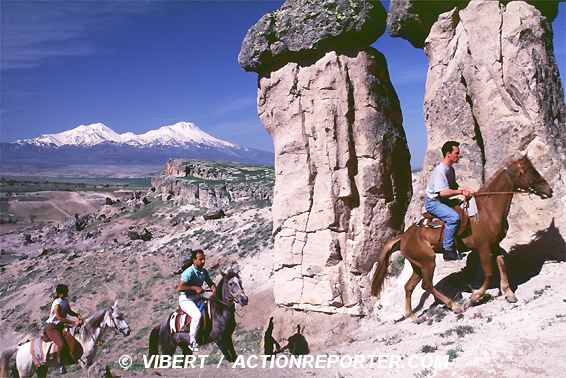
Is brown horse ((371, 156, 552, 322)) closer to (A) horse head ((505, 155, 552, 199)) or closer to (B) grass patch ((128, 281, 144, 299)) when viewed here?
(A) horse head ((505, 155, 552, 199))

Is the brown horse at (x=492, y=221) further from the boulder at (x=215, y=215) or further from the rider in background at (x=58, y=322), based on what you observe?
the boulder at (x=215, y=215)

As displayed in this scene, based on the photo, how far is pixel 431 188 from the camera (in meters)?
10.5

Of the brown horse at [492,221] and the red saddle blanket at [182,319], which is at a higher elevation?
the brown horse at [492,221]

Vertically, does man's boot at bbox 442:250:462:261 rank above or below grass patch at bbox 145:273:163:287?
above

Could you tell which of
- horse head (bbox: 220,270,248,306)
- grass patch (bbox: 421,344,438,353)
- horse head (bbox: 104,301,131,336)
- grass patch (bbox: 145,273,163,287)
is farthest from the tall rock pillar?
grass patch (bbox: 145,273,163,287)

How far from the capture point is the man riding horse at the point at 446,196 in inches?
400

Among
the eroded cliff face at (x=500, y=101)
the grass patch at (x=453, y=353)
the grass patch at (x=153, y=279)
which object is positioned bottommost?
the grass patch at (x=153, y=279)

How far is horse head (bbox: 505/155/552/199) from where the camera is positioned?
379 inches

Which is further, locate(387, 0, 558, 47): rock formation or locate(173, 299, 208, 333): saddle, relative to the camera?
locate(387, 0, 558, 47): rock formation

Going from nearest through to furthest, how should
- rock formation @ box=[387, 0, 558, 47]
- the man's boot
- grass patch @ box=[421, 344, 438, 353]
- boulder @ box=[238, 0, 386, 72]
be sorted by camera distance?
grass patch @ box=[421, 344, 438, 353]
the man's boot
rock formation @ box=[387, 0, 558, 47]
boulder @ box=[238, 0, 386, 72]

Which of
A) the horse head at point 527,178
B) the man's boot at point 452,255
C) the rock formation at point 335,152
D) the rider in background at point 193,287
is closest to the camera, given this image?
the horse head at point 527,178

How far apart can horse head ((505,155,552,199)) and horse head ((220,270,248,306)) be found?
20.1ft

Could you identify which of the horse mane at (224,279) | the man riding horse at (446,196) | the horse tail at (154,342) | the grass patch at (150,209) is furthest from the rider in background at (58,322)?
the grass patch at (150,209)

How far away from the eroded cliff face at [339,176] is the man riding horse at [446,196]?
327 cm
